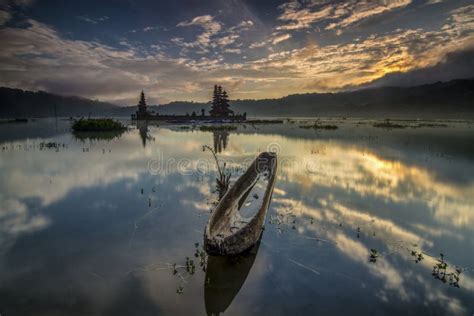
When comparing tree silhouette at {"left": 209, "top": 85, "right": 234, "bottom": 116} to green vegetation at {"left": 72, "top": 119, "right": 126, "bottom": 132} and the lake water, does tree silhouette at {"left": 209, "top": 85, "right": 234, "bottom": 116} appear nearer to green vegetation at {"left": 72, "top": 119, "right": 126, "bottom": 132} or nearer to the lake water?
green vegetation at {"left": 72, "top": 119, "right": 126, "bottom": 132}

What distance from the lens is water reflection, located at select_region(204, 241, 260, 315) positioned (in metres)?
5.09

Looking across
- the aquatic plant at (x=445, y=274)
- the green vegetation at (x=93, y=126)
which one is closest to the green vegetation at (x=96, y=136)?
the green vegetation at (x=93, y=126)

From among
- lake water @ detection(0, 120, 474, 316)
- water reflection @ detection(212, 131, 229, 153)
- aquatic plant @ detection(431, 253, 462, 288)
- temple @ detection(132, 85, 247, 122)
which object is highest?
temple @ detection(132, 85, 247, 122)

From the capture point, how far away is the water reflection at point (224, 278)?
5090 millimetres

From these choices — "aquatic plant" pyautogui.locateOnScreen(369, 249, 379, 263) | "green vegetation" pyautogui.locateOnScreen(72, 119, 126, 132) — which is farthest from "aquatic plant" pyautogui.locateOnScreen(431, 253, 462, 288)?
"green vegetation" pyautogui.locateOnScreen(72, 119, 126, 132)

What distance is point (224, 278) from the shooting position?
228 inches

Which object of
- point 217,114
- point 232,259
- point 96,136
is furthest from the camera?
point 217,114

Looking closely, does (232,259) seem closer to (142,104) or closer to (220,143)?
(220,143)

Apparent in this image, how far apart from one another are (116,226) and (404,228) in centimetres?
904

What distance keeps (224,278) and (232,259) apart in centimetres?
62

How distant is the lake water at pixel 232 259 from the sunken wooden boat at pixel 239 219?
24.2 inches

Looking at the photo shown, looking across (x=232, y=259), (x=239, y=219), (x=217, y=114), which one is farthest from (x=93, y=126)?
(x=232, y=259)

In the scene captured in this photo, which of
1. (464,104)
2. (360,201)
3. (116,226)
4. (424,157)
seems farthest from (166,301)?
(464,104)

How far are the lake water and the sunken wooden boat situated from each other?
2.01ft
